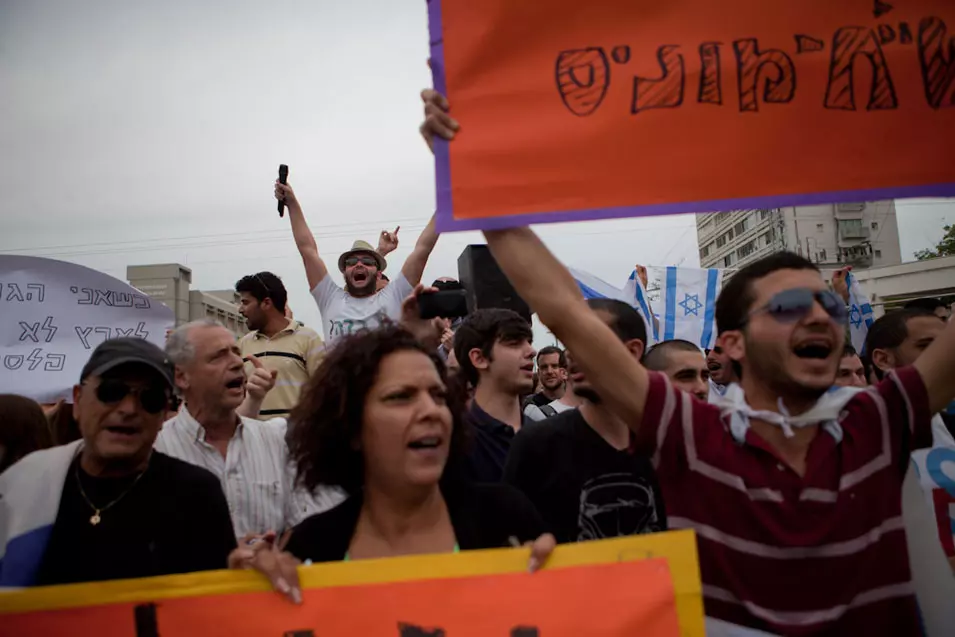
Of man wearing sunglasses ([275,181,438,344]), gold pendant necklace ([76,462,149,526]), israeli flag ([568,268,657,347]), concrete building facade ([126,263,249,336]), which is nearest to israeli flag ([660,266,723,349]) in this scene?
israeli flag ([568,268,657,347])

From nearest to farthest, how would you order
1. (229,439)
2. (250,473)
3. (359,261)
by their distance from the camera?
1. (250,473)
2. (229,439)
3. (359,261)

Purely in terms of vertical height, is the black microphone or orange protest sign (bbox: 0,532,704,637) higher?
the black microphone

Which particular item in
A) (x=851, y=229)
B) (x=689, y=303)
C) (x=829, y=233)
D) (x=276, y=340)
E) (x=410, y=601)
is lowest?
(x=410, y=601)

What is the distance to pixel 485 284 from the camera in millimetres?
4387

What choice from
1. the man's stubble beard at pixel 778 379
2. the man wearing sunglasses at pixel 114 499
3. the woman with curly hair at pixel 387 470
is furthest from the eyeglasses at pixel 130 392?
the man's stubble beard at pixel 778 379

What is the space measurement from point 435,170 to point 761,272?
101 centimetres

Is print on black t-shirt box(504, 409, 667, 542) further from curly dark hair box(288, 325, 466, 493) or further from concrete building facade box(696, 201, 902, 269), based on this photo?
concrete building facade box(696, 201, 902, 269)

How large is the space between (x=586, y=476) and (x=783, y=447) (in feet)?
2.67

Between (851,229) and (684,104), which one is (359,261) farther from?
(851,229)

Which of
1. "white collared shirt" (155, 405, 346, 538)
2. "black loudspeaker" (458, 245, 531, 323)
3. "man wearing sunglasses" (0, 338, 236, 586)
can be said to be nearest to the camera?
"man wearing sunglasses" (0, 338, 236, 586)

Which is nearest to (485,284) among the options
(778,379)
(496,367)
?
(496,367)

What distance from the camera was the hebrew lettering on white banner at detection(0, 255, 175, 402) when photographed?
3.99 metres

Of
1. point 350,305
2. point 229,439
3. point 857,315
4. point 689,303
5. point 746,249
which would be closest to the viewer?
point 229,439

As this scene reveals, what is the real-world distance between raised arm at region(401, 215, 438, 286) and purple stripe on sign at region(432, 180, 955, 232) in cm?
275
